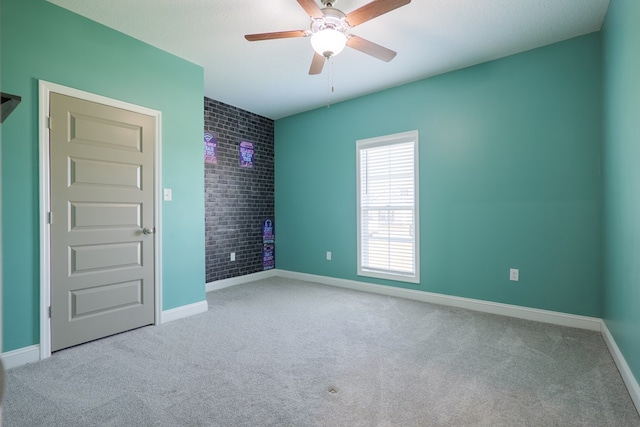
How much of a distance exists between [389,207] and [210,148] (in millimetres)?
2536

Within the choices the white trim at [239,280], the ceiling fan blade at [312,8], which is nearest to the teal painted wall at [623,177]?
the ceiling fan blade at [312,8]

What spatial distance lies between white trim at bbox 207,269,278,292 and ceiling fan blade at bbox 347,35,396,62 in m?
3.46

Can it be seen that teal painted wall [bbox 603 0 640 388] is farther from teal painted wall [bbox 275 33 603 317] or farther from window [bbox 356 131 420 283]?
window [bbox 356 131 420 283]

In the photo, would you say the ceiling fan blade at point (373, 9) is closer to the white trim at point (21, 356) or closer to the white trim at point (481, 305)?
the white trim at point (481, 305)

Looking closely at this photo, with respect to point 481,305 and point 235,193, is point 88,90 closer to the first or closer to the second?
point 235,193

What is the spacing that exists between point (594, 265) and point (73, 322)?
4465 millimetres

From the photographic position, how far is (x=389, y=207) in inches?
171

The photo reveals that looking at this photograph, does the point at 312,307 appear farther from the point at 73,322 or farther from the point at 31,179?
the point at 31,179

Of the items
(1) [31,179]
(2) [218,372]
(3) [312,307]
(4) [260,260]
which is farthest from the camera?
(4) [260,260]

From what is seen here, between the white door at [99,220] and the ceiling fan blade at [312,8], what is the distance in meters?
1.87

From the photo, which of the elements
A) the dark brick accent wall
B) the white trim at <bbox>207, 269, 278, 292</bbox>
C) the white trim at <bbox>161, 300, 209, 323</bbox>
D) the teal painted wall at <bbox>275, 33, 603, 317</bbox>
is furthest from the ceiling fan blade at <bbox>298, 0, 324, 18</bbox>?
the white trim at <bbox>207, 269, 278, 292</bbox>

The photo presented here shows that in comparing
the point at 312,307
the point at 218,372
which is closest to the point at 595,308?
the point at 312,307

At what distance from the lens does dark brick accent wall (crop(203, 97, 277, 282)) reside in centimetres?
465

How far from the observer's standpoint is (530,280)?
3330 millimetres
